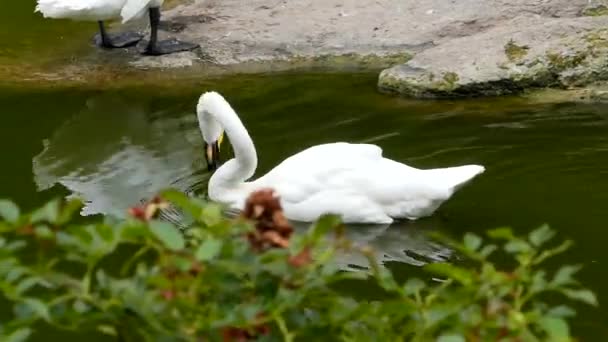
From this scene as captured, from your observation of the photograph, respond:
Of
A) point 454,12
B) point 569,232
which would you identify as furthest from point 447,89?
point 569,232

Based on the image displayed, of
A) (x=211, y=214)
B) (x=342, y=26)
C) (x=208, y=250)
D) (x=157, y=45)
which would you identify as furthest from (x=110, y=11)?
(x=208, y=250)

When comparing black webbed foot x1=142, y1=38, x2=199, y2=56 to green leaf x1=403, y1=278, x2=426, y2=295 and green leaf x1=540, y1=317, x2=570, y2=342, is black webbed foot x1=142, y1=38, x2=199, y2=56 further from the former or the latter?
green leaf x1=540, y1=317, x2=570, y2=342

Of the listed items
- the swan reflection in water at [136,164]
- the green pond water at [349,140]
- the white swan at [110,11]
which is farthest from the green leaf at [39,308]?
the white swan at [110,11]

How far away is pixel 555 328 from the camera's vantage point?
205 cm

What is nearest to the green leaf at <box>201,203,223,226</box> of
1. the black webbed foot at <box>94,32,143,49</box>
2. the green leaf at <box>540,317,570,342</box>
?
the green leaf at <box>540,317,570,342</box>

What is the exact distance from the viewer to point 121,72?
9008 mm

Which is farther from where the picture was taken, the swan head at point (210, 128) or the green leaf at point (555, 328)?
the swan head at point (210, 128)

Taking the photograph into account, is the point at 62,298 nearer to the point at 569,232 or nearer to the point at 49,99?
the point at 569,232

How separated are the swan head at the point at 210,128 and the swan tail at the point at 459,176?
138cm

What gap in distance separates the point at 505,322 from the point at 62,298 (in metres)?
0.78

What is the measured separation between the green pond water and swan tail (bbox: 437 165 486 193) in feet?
0.72

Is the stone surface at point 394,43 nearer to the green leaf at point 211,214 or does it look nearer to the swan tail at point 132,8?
the swan tail at point 132,8

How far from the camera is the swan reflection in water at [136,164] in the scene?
5.69 meters

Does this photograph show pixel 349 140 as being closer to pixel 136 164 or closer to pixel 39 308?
pixel 136 164
